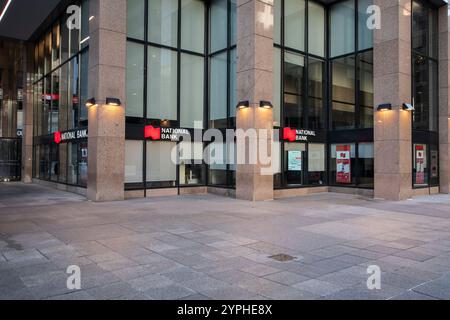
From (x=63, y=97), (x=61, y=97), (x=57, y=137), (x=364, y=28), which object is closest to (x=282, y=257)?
(x=364, y=28)

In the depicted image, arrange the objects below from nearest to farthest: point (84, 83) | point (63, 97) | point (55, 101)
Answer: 1. point (84, 83)
2. point (63, 97)
3. point (55, 101)

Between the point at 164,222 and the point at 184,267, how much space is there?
15.0 ft

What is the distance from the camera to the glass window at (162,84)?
1811 centimetres

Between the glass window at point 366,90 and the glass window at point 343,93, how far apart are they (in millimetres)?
424

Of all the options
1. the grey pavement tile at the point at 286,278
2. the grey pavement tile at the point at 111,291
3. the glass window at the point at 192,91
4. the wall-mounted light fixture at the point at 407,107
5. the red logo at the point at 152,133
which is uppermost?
the glass window at the point at 192,91

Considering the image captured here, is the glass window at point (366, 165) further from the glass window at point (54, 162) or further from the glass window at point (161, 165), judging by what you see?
the glass window at point (54, 162)

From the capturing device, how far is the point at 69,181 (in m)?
20.4

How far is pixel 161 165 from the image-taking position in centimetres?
1816

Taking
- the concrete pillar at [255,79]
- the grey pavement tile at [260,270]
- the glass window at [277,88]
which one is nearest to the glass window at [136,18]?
the concrete pillar at [255,79]

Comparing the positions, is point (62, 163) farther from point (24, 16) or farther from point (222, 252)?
point (222, 252)

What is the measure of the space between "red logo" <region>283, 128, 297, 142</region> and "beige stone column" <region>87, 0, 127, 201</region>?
7.41 m

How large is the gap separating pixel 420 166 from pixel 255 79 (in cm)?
945

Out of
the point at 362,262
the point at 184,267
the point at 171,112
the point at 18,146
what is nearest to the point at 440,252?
the point at 362,262

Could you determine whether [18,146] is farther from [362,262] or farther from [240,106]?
[362,262]
